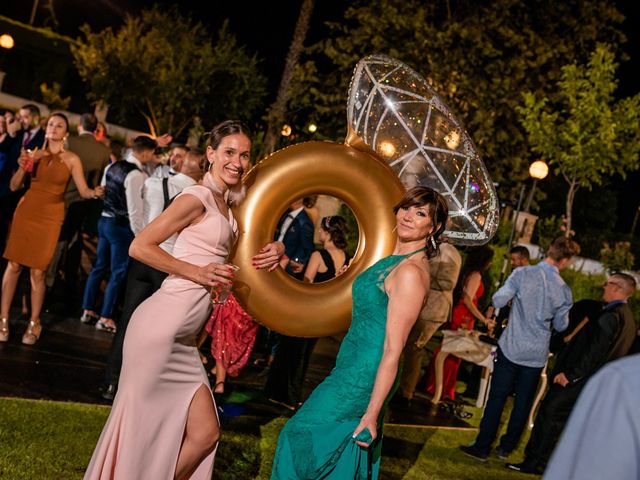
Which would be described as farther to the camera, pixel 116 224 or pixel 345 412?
pixel 116 224

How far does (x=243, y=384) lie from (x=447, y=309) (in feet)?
7.59

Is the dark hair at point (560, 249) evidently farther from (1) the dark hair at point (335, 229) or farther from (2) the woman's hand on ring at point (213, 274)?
(2) the woman's hand on ring at point (213, 274)

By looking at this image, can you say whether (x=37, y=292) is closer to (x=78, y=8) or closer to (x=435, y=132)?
(x=435, y=132)

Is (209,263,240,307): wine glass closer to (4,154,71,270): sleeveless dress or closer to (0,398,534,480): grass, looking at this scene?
(0,398,534,480): grass

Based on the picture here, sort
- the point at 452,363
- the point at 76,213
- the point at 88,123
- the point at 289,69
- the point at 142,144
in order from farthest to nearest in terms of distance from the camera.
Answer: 1. the point at 289,69
2. the point at 76,213
3. the point at 452,363
4. the point at 88,123
5. the point at 142,144

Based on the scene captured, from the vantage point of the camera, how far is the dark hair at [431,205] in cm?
333

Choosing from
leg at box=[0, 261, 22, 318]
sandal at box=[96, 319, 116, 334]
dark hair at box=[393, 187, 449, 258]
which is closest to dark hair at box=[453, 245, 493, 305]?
sandal at box=[96, 319, 116, 334]

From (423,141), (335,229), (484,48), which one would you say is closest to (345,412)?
(423,141)

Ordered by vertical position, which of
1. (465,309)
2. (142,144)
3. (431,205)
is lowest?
(465,309)

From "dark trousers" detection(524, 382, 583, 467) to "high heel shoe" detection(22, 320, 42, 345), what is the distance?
4666 millimetres

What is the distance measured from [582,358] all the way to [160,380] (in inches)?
A: 176

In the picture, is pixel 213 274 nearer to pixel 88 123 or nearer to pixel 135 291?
pixel 135 291

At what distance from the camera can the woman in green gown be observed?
3070 mm

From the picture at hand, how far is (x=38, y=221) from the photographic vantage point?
6641 millimetres
